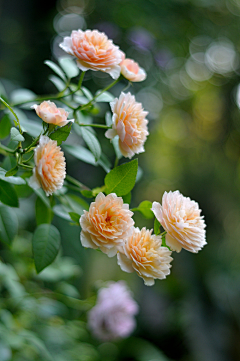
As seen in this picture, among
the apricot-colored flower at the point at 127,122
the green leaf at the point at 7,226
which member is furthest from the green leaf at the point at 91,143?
the green leaf at the point at 7,226

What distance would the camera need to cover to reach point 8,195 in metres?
0.37

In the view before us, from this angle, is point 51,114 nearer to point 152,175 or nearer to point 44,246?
point 44,246

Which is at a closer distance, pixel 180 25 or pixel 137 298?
pixel 180 25

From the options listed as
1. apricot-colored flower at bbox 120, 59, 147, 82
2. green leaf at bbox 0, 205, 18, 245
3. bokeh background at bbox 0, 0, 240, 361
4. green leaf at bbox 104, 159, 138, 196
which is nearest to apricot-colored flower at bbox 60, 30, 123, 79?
apricot-colored flower at bbox 120, 59, 147, 82

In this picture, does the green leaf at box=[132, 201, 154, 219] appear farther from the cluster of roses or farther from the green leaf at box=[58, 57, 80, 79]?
the green leaf at box=[58, 57, 80, 79]

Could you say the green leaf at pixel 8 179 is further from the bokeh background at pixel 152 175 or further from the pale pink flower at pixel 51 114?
the bokeh background at pixel 152 175

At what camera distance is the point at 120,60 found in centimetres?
38

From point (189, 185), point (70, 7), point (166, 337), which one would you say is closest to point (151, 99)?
point (70, 7)

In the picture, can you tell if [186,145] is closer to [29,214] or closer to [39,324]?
[29,214]

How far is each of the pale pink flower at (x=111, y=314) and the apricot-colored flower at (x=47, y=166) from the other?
61 centimetres

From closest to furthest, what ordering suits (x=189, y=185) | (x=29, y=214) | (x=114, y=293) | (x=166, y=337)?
(x=114, y=293) → (x=29, y=214) → (x=166, y=337) → (x=189, y=185)

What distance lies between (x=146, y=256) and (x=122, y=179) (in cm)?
9

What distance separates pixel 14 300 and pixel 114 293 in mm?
288

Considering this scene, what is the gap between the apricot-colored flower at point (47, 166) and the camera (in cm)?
27
